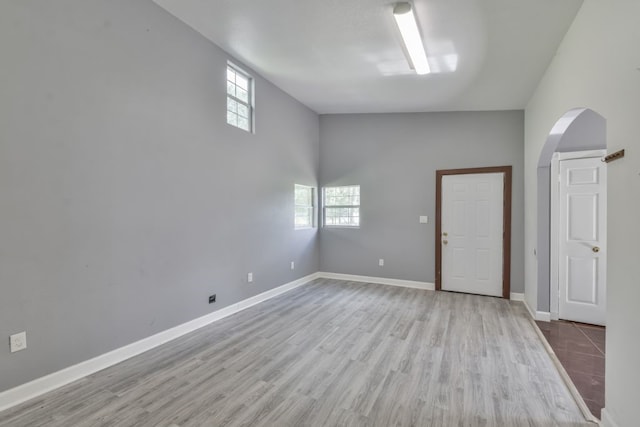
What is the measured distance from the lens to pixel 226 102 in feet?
13.0

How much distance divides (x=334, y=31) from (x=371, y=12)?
1.50 feet

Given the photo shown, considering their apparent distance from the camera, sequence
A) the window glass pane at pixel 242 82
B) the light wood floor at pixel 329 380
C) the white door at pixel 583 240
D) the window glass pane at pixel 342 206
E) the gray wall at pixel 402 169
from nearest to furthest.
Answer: the light wood floor at pixel 329 380, the white door at pixel 583 240, the window glass pane at pixel 242 82, the gray wall at pixel 402 169, the window glass pane at pixel 342 206

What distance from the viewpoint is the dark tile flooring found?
235cm

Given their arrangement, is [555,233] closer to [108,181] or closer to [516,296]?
[516,296]

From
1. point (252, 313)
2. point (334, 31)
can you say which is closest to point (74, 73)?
point (334, 31)

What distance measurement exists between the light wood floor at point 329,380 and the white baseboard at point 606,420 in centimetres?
12

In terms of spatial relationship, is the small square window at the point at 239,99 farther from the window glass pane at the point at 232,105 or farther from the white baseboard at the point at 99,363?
the white baseboard at the point at 99,363

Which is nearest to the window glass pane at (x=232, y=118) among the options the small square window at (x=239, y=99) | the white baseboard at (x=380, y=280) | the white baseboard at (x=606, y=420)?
the small square window at (x=239, y=99)


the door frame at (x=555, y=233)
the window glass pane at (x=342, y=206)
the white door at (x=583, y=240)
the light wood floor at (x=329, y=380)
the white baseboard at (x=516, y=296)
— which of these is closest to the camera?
the light wood floor at (x=329, y=380)

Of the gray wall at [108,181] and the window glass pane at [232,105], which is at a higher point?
the window glass pane at [232,105]

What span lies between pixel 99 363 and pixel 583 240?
17.5 ft

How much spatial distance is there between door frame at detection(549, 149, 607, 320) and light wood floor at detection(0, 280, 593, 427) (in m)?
0.53

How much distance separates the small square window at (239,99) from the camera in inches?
162

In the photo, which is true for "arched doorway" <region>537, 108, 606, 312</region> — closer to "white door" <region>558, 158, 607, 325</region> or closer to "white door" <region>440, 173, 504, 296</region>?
"white door" <region>558, 158, 607, 325</region>
